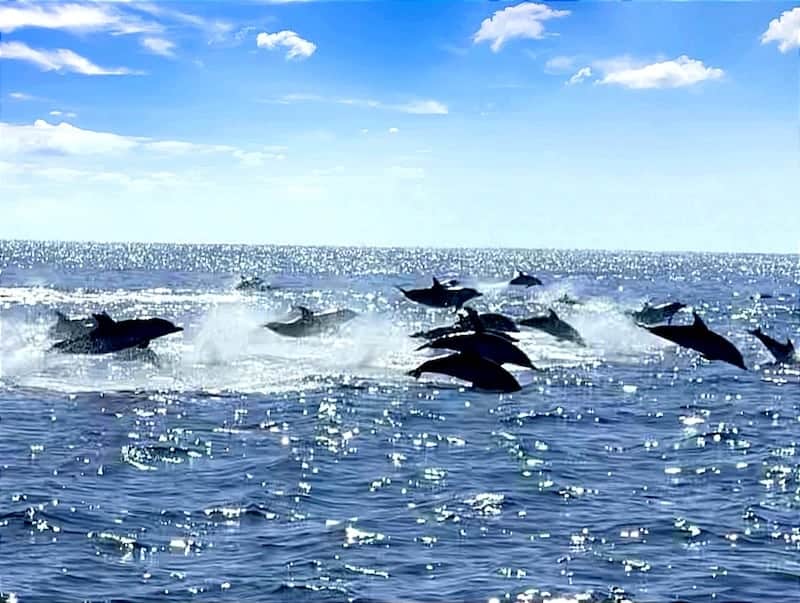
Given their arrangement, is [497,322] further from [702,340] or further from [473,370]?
[473,370]

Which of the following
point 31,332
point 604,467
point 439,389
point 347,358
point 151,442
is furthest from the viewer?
point 31,332

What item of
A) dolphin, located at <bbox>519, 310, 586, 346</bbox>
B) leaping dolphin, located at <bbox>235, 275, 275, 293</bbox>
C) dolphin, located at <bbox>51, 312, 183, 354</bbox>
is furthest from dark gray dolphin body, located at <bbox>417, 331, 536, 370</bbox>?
leaping dolphin, located at <bbox>235, 275, 275, 293</bbox>

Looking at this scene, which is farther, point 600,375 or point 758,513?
point 600,375

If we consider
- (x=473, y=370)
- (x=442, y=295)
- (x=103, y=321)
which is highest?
(x=442, y=295)

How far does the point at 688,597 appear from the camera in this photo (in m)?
12.5

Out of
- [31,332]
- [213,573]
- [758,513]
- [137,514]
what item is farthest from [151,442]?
[31,332]

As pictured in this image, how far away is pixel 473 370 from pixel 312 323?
14129 millimetres

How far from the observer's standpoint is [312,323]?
35188 mm

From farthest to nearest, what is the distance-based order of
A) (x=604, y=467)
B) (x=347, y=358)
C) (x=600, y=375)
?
(x=347, y=358), (x=600, y=375), (x=604, y=467)

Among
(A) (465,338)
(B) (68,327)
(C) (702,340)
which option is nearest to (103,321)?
(A) (465,338)

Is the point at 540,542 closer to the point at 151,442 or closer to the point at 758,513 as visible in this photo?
the point at 758,513

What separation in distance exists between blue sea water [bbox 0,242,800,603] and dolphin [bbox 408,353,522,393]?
117 centimetres

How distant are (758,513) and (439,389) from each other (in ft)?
47.0

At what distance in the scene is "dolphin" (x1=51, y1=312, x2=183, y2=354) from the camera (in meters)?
26.8
